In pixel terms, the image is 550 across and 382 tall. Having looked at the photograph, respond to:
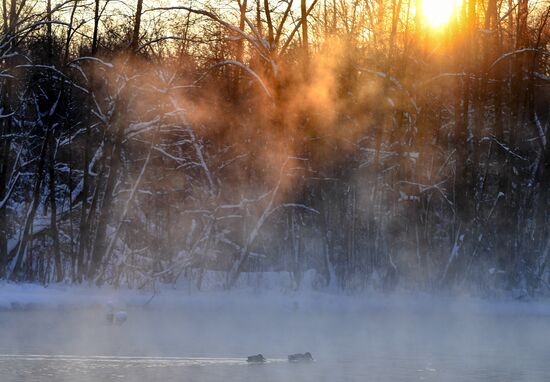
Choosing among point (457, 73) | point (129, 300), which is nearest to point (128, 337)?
point (129, 300)

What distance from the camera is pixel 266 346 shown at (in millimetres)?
14086

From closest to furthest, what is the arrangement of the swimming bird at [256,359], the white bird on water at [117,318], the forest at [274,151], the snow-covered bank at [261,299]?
the swimming bird at [256,359] < the white bird on water at [117,318] < the snow-covered bank at [261,299] < the forest at [274,151]

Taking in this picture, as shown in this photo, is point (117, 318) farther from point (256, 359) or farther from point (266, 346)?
point (256, 359)

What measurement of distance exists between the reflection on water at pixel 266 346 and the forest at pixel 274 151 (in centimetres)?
424

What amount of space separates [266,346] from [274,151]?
1133 cm

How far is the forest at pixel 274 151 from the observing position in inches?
931

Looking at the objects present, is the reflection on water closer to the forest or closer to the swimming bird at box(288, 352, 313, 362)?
the swimming bird at box(288, 352, 313, 362)

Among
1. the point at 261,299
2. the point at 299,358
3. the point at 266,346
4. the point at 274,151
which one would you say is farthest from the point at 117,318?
the point at 274,151

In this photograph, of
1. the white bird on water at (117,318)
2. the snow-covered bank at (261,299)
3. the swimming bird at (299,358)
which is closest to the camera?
the swimming bird at (299,358)

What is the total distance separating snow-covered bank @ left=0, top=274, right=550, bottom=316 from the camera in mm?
19984

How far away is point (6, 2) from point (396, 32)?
34.3 feet

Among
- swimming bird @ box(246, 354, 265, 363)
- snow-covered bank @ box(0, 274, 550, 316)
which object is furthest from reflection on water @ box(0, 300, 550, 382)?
snow-covered bank @ box(0, 274, 550, 316)

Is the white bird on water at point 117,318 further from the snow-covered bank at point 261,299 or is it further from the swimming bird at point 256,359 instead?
the swimming bird at point 256,359

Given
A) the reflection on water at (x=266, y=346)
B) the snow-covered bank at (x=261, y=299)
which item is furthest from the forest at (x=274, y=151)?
the reflection on water at (x=266, y=346)
